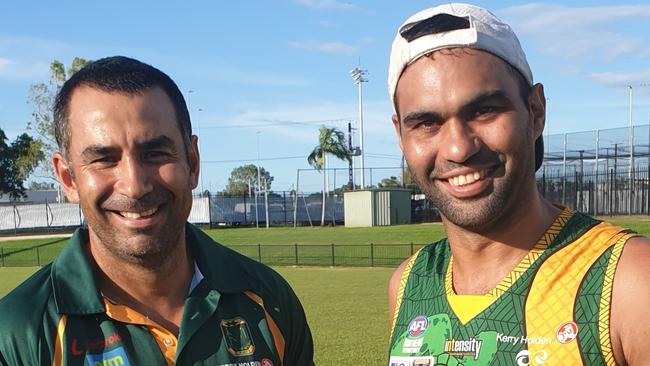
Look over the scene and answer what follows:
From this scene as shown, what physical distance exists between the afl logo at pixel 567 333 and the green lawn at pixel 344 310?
7230 mm

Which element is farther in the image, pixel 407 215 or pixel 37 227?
pixel 37 227

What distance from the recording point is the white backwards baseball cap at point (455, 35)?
2.53 m

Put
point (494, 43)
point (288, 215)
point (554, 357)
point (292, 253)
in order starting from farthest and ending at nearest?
point (288, 215), point (292, 253), point (494, 43), point (554, 357)

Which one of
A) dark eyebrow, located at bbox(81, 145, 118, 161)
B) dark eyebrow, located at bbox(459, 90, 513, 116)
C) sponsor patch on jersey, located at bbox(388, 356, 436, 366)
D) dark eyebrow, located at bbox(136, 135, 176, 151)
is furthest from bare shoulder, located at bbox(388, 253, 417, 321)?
dark eyebrow, located at bbox(81, 145, 118, 161)

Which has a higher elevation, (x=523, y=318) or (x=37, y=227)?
(x=523, y=318)

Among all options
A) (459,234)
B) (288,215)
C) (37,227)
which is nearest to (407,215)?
(288,215)

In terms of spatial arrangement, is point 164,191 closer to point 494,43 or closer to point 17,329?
point 17,329

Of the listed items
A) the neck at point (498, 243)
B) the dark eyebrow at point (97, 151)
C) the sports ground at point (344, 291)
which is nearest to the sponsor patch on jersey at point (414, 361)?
the neck at point (498, 243)

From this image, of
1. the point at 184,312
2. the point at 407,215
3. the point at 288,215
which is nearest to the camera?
the point at 184,312

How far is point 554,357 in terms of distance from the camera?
2352 mm

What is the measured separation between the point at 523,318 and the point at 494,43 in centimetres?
105

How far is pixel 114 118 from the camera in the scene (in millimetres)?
2764

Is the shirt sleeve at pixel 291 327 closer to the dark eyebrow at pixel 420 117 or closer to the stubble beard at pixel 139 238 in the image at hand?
the stubble beard at pixel 139 238

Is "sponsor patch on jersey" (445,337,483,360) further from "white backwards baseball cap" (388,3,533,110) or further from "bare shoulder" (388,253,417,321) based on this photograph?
"white backwards baseball cap" (388,3,533,110)
